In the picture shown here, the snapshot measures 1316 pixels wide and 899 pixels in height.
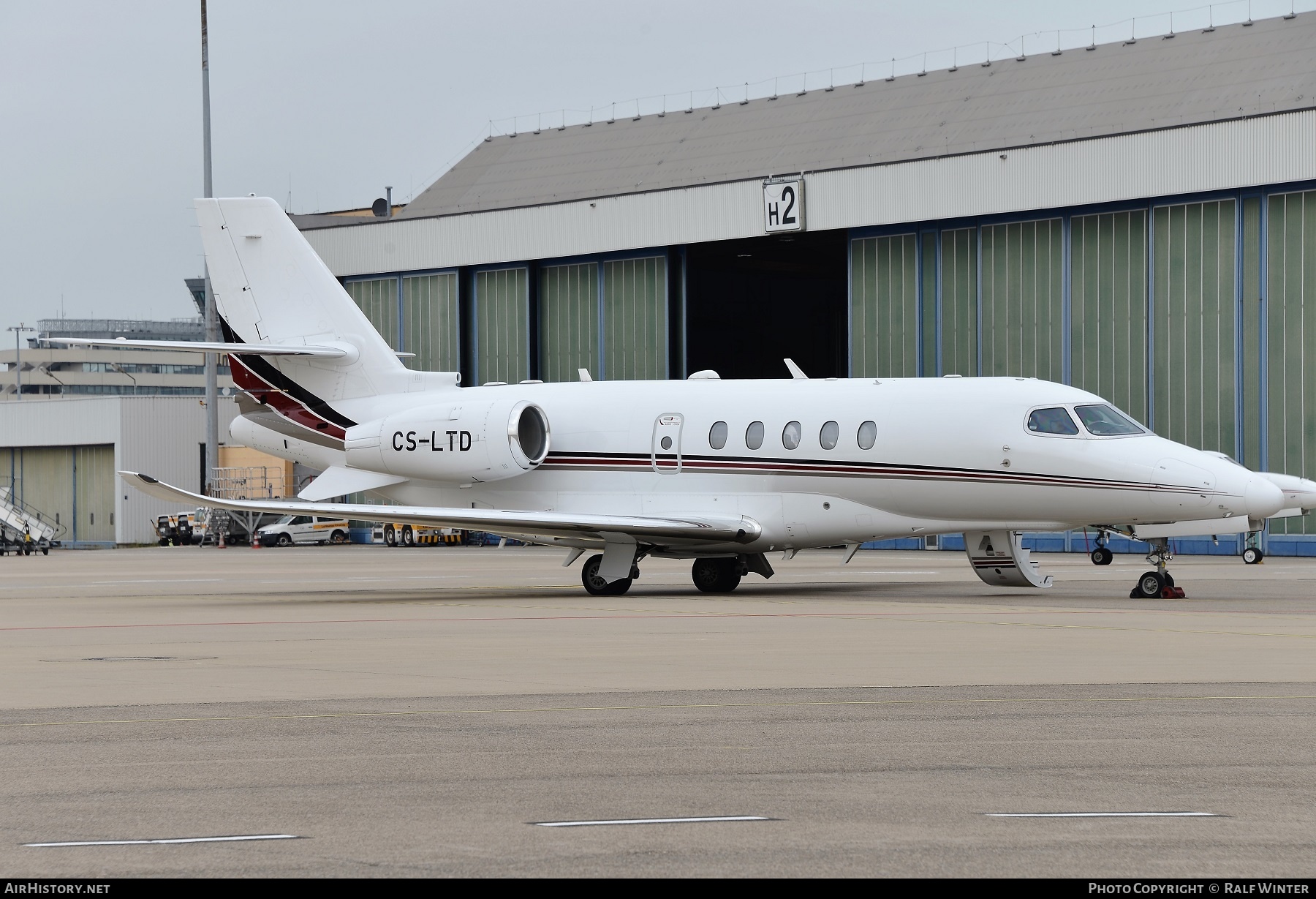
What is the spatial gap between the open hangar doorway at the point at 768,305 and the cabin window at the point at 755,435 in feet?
87.7

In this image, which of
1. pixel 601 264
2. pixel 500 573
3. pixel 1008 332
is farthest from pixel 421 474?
pixel 601 264

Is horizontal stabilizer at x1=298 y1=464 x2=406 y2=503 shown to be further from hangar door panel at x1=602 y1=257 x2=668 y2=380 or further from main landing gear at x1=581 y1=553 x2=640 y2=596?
hangar door panel at x1=602 y1=257 x2=668 y2=380

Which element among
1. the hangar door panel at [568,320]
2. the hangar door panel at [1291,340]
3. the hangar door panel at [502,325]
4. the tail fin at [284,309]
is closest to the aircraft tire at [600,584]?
the tail fin at [284,309]

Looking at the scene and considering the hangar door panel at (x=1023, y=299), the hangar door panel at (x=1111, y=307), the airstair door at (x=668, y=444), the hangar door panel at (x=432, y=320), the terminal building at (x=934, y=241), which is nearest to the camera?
the airstair door at (x=668, y=444)

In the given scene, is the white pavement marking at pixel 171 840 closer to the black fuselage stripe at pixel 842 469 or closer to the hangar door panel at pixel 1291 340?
the black fuselage stripe at pixel 842 469

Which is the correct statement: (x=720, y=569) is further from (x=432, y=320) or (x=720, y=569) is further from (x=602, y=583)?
(x=432, y=320)

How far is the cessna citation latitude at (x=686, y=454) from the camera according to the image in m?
22.7

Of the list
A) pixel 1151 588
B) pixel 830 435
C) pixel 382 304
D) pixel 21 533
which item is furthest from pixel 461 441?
pixel 21 533

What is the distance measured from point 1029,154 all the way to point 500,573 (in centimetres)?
A: 2122

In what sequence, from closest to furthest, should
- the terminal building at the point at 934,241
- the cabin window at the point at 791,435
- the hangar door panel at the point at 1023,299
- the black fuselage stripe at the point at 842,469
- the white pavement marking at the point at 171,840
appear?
the white pavement marking at the point at 171,840 → the black fuselage stripe at the point at 842,469 → the cabin window at the point at 791,435 → the terminal building at the point at 934,241 → the hangar door panel at the point at 1023,299

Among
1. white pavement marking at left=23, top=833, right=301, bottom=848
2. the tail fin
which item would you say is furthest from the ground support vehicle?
white pavement marking at left=23, top=833, right=301, bottom=848

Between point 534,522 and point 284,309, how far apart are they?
7.99 metres

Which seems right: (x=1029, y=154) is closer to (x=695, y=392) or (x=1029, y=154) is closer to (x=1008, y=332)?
(x=1008, y=332)

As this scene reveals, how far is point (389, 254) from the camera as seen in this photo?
61719mm
